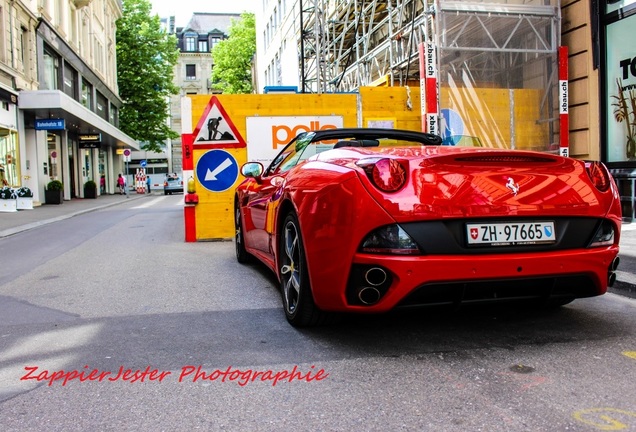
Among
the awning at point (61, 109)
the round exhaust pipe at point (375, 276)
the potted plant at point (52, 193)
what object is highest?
the awning at point (61, 109)

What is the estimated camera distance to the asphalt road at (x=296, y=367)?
254 centimetres

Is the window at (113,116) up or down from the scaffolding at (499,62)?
up

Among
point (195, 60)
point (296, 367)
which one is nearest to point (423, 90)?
point (296, 367)

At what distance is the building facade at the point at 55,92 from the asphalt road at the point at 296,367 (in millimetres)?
18558

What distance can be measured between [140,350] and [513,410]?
2.19 m

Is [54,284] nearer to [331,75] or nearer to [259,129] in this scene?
[259,129]

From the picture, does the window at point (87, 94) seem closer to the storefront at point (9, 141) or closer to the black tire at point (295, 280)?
the storefront at point (9, 141)

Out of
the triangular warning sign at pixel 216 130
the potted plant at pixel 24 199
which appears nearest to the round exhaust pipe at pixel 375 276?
the triangular warning sign at pixel 216 130

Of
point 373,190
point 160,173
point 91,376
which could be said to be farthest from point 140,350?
point 160,173

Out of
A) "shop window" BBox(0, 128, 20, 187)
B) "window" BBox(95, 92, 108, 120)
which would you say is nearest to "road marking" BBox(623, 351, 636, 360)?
"shop window" BBox(0, 128, 20, 187)

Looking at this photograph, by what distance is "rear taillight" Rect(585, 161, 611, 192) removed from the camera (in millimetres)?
3527

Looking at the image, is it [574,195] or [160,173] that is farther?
[160,173]

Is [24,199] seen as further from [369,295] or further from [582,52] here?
[369,295]

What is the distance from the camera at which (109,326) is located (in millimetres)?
4188
